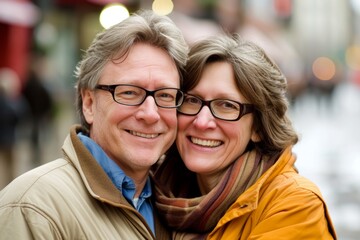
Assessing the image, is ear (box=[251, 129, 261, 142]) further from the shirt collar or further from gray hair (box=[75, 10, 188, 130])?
the shirt collar

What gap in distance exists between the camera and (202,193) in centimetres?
372

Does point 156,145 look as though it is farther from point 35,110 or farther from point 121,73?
point 35,110

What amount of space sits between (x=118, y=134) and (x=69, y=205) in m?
0.54

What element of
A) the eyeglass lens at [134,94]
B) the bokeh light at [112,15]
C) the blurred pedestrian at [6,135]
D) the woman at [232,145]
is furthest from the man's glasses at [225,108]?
the bokeh light at [112,15]

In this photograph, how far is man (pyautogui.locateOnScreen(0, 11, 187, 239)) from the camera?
283 centimetres

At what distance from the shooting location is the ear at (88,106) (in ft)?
10.8

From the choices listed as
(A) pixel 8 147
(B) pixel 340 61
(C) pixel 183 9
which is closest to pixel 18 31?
(C) pixel 183 9

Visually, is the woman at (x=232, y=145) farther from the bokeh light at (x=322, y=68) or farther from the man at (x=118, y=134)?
the bokeh light at (x=322, y=68)

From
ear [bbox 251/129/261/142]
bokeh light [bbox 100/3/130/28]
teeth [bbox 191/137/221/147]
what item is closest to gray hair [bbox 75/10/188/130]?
teeth [bbox 191/137/221/147]

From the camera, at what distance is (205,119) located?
3.45 meters

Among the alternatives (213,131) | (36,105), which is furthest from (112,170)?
(36,105)

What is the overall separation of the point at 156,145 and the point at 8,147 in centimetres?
817

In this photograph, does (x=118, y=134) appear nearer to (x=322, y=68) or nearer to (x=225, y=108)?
(x=225, y=108)

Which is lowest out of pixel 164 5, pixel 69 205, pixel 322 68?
pixel 322 68
